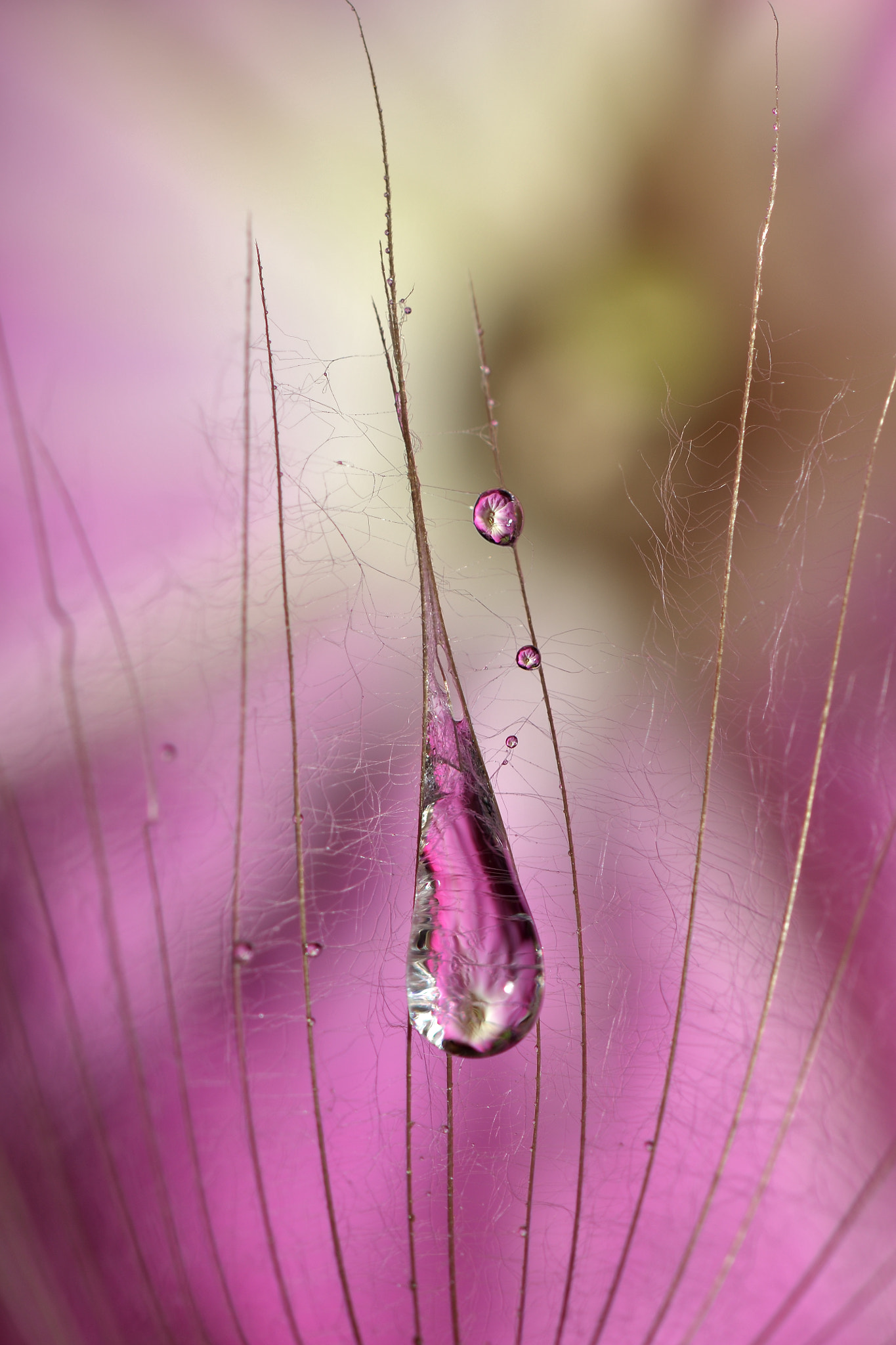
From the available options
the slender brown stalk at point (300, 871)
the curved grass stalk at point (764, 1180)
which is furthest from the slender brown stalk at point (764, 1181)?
the slender brown stalk at point (300, 871)

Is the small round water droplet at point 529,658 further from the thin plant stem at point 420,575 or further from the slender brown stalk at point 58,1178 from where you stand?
the slender brown stalk at point 58,1178

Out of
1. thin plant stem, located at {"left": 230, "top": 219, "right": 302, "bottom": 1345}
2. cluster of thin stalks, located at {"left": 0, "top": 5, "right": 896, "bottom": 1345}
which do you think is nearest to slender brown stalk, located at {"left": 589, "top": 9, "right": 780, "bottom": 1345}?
cluster of thin stalks, located at {"left": 0, "top": 5, "right": 896, "bottom": 1345}

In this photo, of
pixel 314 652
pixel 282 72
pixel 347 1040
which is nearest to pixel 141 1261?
pixel 347 1040

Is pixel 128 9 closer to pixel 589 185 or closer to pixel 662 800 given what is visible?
pixel 589 185

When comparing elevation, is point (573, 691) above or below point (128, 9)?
below

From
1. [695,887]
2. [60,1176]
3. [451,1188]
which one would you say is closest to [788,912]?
[695,887]

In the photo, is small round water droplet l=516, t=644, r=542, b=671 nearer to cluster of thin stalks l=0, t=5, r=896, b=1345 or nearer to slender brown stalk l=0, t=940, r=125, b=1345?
cluster of thin stalks l=0, t=5, r=896, b=1345
